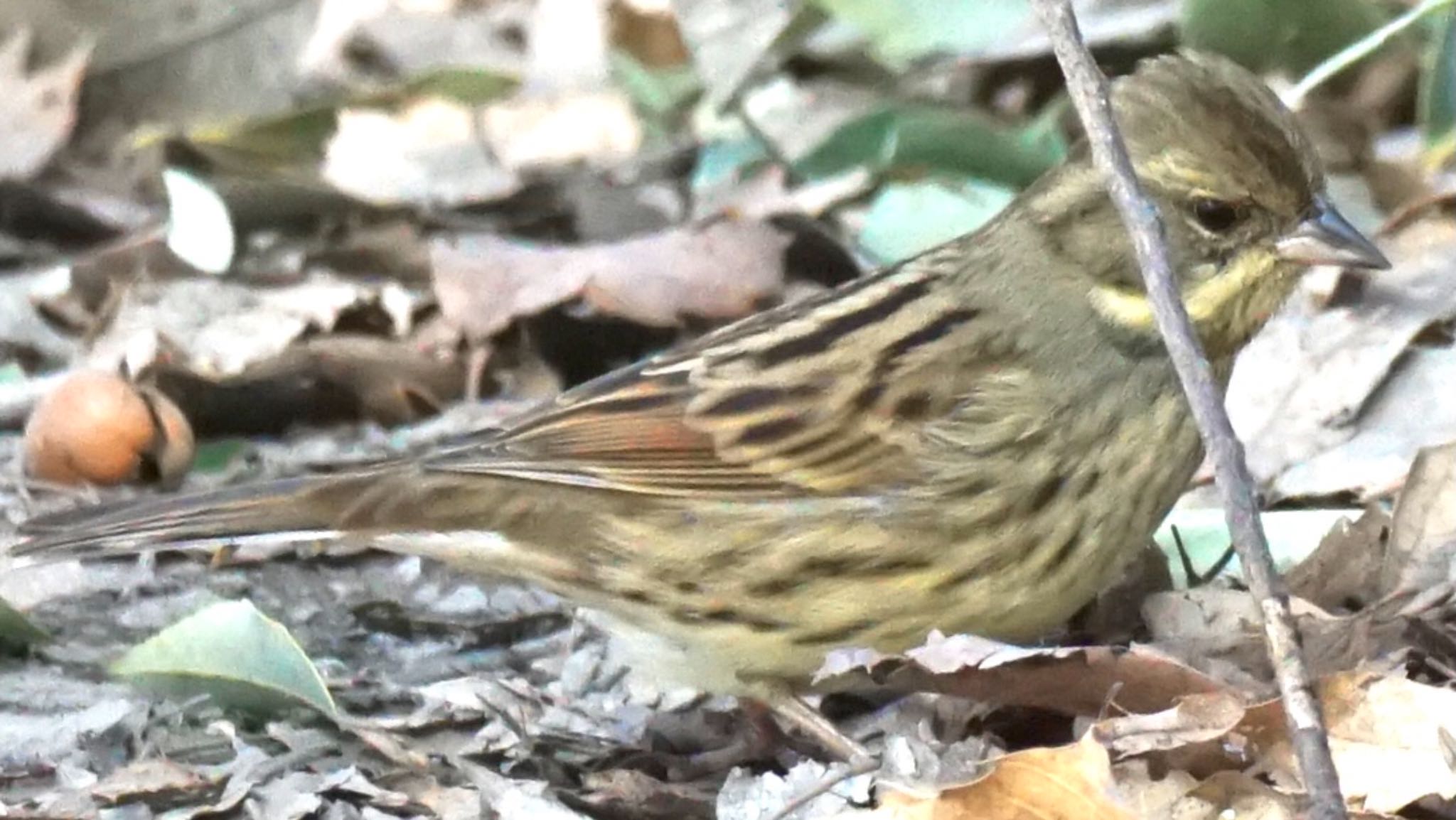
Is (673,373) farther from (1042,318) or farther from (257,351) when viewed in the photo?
(257,351)

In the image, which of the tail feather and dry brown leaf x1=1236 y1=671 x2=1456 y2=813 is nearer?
dry brown leaf x1=1236 y1=671 x2=1456 y2=813

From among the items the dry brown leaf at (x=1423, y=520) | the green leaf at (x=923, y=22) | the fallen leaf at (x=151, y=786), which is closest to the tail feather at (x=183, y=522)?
the fallen leaf at (x=151, y=786)

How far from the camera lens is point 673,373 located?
3.90 m

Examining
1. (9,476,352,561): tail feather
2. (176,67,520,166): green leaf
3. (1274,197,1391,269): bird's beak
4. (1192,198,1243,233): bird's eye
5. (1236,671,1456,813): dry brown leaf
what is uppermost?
(176,67,520,166): green leaf

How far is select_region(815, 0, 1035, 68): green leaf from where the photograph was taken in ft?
18.9

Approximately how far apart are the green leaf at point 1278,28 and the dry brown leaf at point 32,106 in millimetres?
3508

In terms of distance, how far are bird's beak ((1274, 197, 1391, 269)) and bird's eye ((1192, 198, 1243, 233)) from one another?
0.27ft

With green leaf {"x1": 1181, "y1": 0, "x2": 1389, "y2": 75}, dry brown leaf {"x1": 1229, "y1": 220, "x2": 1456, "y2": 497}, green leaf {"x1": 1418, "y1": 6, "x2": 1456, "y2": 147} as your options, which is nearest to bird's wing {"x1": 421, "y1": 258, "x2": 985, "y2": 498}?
dry brown leaf {"x1": 1229, "y1": 220, "x2": 1456, "y2": 497}

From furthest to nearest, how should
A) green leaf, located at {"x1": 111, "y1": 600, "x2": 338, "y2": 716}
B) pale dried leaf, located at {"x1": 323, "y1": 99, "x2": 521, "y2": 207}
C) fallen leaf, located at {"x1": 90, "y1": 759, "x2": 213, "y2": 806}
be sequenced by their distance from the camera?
pale dried leaf, located at {"x1": 323, "y1": 99, "x2": 521, "y2": 207}, green leaf, located at {"x1": 111, "y1": 600, "x2": 338, "y2": 716}, fallen leaf, located at {"x1": 90, "y1": 759, "x2": 213, "y2": 806}

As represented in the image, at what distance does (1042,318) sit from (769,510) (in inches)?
22.5

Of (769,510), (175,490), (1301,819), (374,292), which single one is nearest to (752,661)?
(769,510)

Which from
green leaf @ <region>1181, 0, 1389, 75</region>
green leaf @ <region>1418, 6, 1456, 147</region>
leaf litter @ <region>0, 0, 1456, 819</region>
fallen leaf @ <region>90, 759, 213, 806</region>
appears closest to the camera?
leaf litter @ <region>0, 0, 1456, 819</region>

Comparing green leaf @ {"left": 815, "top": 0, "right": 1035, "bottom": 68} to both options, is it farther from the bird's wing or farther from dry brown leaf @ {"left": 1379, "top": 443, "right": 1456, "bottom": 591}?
dry brown leaf @ {"left": 1379, "top": 443, "right": 1456, "bottom": 591}

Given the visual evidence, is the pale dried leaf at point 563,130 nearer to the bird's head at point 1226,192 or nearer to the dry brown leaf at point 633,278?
the dry brown leaf at point 633,278
